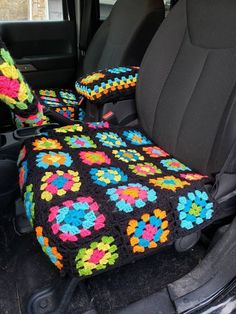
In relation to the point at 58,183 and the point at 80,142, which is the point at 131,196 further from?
the point at 80,142

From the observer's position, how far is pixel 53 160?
113cm

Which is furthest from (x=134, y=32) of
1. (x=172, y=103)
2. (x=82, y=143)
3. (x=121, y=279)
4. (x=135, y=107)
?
(x=121, y=279)

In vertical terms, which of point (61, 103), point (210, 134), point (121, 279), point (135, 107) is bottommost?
point (121, 279)

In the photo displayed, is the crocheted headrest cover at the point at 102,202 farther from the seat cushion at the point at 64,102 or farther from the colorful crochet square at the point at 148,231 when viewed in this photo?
the seat cushion at the point at 64,102

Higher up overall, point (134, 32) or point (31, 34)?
point (134, 32)

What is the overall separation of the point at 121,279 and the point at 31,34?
1.60 meters

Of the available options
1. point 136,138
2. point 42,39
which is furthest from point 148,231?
point 42,39

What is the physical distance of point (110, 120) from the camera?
62.4 inches

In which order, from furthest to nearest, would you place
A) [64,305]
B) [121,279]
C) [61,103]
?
[61,103]
[121,279]
[64,305]

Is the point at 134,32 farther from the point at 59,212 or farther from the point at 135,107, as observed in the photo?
the point at 59,212

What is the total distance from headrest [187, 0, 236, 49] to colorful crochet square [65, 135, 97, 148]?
18.5 inches

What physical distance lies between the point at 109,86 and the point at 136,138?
0.79 feet

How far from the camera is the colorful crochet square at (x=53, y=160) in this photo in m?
1.10

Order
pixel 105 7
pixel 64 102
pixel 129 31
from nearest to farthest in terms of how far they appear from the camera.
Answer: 1. pixel 129 31
2. pixel 64 102
3. pixel 105 7
